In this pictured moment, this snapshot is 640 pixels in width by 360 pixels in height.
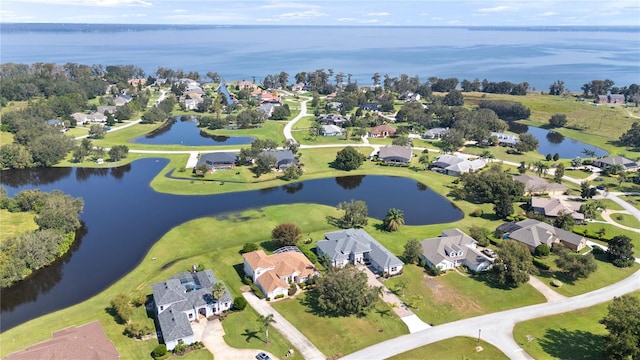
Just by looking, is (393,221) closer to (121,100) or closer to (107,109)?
(107,109)

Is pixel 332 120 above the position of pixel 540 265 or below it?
above

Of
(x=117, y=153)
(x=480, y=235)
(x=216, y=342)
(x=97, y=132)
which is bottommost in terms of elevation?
(x=216, y=342)

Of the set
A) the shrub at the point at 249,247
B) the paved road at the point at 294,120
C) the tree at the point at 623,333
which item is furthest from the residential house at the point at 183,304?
the paved road at the point at 294,120

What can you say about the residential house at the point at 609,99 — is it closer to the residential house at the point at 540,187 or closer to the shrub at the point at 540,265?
the residential house at the point at 540,187

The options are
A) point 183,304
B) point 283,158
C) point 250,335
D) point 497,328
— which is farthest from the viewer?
point 283,158

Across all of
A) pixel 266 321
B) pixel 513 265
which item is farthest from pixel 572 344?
pixel 266 321

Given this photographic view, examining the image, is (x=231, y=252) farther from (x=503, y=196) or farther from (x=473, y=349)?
(x=503, y=196)

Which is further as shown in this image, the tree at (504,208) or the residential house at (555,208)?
the tree at (504,208)
